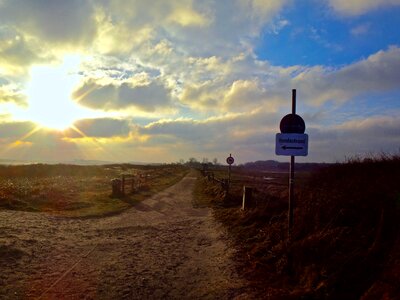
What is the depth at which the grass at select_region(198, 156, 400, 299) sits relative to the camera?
263 inches

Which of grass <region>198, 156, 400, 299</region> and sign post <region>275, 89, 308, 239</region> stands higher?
sign post <region>275, 89, 308, 239</region>

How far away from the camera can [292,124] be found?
29.1 ft

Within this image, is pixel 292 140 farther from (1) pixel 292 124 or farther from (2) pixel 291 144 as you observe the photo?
(1) pixel 292 124

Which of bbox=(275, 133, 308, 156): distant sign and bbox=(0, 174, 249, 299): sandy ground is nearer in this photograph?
bbox=(0, 174, 249, 299): sandy ground

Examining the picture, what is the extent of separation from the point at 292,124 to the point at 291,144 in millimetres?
453

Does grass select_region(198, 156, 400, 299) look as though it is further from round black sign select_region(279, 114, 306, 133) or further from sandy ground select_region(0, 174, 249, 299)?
round black sign select_region(279, 114, 306, 133)

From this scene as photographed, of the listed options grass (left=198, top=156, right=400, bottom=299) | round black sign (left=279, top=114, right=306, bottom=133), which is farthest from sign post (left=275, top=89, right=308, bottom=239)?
grass (left=198, top=156, right=400, bottom=299)

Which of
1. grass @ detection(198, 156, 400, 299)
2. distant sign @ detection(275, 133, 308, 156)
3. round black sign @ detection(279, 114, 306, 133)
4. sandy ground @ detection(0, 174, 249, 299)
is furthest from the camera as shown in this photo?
round black sign @ detection(279, 114, 306, 133)

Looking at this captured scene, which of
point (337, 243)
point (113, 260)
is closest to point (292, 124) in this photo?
point (337, 243)

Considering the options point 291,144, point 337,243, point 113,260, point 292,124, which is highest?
point 292,124

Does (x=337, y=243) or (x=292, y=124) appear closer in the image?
(x=337, y=243)

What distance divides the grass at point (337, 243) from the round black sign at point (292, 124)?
2.25 m

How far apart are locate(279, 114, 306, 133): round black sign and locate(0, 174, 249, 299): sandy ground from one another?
3357mm

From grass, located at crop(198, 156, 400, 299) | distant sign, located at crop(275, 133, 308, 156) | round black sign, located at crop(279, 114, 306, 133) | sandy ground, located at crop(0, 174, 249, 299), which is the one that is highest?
round black sign, located at crop(279, 114, 306, 133)
